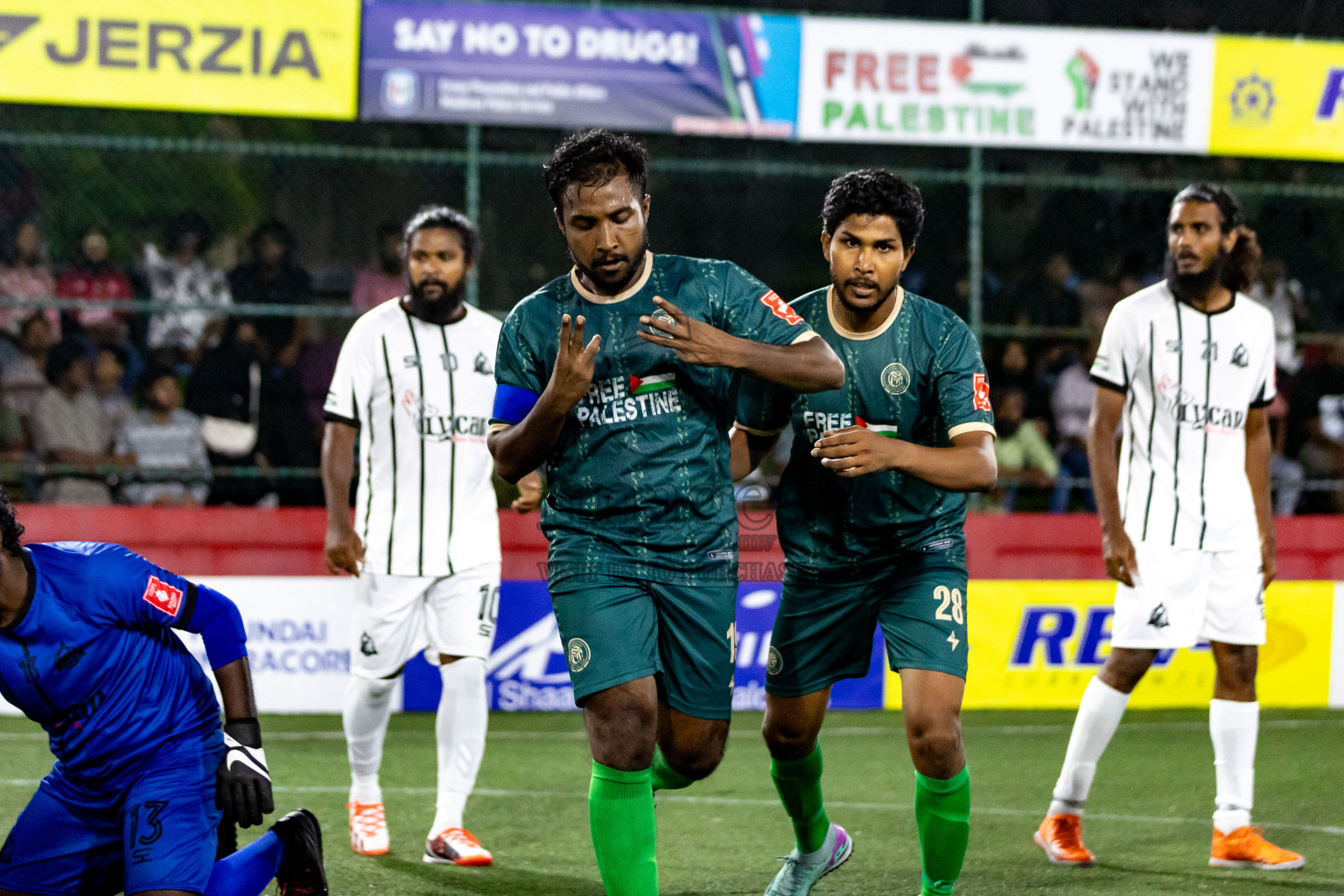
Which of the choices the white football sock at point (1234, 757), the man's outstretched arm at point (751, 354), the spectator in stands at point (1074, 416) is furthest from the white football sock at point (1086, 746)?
the spectator in stands at point (1074, 416)

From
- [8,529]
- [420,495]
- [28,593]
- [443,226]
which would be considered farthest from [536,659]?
[8,529]

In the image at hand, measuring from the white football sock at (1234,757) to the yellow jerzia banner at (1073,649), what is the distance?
311 cm

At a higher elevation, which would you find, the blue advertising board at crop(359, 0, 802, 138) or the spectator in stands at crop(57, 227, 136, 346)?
the blue advertising board at crop(359, 0, 802, 138)

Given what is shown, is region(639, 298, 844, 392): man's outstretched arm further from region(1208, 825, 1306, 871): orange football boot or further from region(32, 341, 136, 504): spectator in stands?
region(32, 341, 136, 504): spectator in stands

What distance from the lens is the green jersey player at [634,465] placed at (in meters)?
3.60

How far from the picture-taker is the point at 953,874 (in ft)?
13.0

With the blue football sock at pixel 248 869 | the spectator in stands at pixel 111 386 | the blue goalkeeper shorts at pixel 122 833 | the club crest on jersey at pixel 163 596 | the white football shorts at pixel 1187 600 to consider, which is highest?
the spectator in stands at pixel 111 386

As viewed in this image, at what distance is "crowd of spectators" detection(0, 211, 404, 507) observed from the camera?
897cm

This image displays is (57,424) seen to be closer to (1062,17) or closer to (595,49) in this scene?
(595,49)

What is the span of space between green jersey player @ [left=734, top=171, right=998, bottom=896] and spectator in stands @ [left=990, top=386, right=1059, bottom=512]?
5787mm

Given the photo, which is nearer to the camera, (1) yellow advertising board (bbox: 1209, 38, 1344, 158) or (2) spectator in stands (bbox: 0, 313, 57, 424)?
(2) spectator in stands (bbox: 0, 313, 57, 424)

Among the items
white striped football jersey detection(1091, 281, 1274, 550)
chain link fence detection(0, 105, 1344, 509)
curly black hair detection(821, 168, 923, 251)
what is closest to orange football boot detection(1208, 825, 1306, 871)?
white striped football jersey detection(1091, 281, 1274, 550)

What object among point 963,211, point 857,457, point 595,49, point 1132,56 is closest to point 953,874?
point 857,457

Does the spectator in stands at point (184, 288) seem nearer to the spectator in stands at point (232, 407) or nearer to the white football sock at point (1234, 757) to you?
the spectator in stands at point (232, 407)
